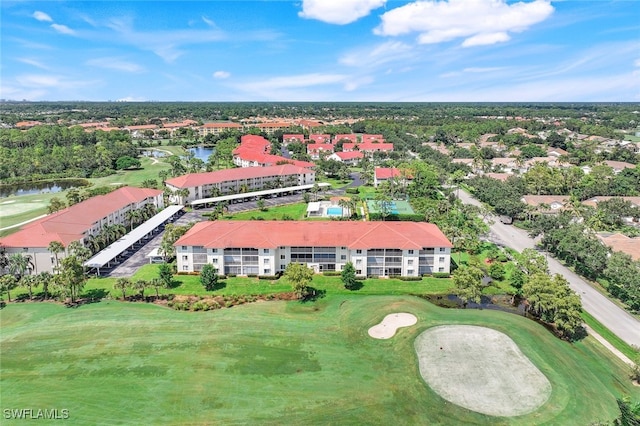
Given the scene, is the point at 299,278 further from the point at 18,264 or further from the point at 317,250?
the point at 18,264

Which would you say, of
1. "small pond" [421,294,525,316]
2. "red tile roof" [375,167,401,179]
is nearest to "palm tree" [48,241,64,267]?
"small pond" [421,294,525,316]

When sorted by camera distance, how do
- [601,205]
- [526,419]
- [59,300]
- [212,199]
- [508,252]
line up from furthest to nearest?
[212,199] < [601,205] < [508,252] < [59,300] < [526,419]

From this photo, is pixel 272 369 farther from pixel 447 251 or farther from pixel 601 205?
pixel 601 205

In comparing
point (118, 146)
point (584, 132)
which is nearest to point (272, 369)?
point (118, 146)

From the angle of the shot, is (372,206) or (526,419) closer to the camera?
(526,419)

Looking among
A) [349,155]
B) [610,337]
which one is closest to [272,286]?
[610,337]

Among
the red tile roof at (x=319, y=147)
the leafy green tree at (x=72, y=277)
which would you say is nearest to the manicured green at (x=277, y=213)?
the leafy green tree at (x=72, y=277)

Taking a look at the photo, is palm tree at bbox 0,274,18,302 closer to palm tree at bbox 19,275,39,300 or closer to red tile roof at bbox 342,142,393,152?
palm tree at bbox 19,275,39,300
